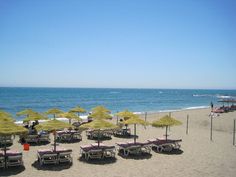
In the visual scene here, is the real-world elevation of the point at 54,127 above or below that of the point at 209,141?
above

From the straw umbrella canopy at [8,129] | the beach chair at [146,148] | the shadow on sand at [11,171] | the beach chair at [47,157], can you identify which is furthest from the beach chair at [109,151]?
the straw umbrella canopy at [8,129]

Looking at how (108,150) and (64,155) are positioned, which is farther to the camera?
(108,150)

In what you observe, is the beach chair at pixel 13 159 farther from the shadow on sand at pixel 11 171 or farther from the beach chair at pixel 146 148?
the beach chair at pixel 146 148

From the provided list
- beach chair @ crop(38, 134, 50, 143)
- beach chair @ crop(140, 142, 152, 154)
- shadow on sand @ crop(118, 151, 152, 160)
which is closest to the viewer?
shadow on sand @ crop(118, 151, 152, 160)

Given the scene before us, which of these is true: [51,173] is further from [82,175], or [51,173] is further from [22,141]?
[22,141]

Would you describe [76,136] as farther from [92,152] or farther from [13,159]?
[13,159]

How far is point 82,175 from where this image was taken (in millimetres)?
11070

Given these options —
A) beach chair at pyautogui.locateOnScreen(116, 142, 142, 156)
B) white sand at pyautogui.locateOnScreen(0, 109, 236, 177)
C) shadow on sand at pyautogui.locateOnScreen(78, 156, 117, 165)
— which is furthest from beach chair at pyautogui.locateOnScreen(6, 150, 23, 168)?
beach chair at pyautogui.locateOnScreen(116, 142, 142, 156)

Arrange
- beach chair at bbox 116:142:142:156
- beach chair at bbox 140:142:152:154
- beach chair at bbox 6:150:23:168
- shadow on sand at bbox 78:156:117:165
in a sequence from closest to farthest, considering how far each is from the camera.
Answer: beach chair at bbox 6:150:23:168 < shadow on sand at bbox 78:156:117:165 < beach chair at bbox 116:142:142:156 < beach chair at bbox 140:142:152:154

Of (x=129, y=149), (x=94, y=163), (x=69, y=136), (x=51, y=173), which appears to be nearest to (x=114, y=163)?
(x=94, y=163)

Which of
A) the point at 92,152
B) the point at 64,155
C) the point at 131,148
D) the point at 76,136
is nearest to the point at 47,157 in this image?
the point at 64,155

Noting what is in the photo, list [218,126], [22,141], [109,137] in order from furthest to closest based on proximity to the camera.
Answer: [218,126]
[109,137]
[22,141]

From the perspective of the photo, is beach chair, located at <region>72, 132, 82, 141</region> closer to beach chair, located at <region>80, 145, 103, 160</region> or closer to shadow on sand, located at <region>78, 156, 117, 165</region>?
beach chair, located at <region>80, 145, 103, 160</region>

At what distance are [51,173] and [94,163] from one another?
2.35 m
